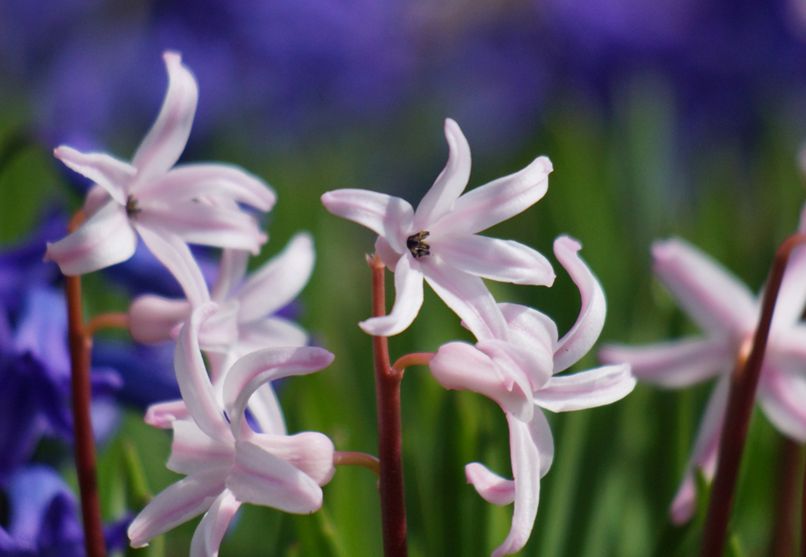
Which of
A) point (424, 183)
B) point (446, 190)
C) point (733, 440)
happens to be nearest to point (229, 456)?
point (446, 190)

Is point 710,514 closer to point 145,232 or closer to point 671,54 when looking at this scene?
point 145,232

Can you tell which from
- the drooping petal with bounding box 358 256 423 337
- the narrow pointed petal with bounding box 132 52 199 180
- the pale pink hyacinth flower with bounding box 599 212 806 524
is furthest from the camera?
the pale pink hyacinth flower with bounding box 599 212 806 524

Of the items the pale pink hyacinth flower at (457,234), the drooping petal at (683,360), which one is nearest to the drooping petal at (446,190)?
the pale pink hyacinth flower at (457,234)

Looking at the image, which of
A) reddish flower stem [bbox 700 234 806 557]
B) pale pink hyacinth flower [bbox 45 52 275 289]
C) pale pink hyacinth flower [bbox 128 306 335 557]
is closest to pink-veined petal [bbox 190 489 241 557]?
pale pink hyacinth flower [bbox 128 306 335 557]

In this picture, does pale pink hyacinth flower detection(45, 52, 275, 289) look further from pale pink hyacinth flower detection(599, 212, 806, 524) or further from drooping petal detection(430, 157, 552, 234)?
pale pink hyacinth flower detection(599, 212, 806, 524)

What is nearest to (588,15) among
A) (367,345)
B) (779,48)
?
(779,48)

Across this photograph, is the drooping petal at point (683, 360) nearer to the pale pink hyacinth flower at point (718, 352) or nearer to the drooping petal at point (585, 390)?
the pale pink hyacinth flower at point (718, 352)
